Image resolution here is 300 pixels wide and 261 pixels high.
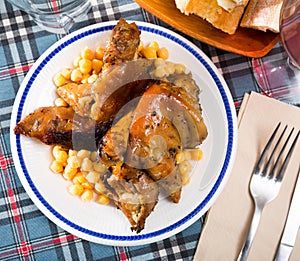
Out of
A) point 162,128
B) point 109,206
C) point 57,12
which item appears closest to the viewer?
point 162,128

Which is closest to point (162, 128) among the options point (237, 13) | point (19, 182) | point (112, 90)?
point (112, 90)

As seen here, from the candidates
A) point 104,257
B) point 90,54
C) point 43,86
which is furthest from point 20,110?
point 104,257

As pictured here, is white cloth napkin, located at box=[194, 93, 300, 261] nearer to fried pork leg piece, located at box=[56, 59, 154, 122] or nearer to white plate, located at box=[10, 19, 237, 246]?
white plate, located at box=[10, 19, 237, 246]

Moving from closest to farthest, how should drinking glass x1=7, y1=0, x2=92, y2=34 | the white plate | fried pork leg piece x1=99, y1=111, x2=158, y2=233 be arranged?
fried pork leg piece x1=99, y1=111, x2=158, y2=233 < the white plate < drinking glass x1=7, y1=0, x2=92, y2=34

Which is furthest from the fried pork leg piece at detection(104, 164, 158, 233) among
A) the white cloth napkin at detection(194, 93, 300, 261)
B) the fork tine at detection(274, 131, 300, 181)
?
the fork tine at detection(274, 131, 300, 181)

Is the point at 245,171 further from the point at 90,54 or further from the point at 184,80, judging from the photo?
the point at 90,54

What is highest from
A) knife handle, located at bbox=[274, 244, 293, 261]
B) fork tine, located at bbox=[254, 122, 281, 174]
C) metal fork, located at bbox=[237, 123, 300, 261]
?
fork tine, located at bbox=[254, 122, 281, 174]

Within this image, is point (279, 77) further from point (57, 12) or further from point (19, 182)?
point (19, 182)
